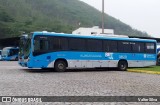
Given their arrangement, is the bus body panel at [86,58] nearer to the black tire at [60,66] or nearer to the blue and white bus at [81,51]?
the blue and white bus at [81,51]

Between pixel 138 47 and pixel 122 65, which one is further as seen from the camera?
pixel 138 47

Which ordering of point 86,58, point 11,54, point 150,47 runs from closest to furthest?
1. point 86,58
2. point 150,47
3. point 11,54

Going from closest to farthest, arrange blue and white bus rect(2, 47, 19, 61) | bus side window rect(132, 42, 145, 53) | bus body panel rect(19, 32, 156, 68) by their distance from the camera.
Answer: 1. bus body panel rect(19, 32, 156, 68)
2. bus side window rect(132, 42, 145, 53)
3. blue and white bus rect(2, 47, 19, 61)

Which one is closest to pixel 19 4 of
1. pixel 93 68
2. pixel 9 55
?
pixel 9 55

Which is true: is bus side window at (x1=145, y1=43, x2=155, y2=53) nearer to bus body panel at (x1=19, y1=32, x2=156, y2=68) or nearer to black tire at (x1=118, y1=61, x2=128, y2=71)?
bus body panel at (x1=19, y1=32, x2=156, y2=68)

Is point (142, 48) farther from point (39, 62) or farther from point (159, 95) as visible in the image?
point (159, 95)

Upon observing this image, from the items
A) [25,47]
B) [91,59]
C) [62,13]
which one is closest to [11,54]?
[91,59]

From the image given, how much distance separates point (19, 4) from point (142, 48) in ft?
410

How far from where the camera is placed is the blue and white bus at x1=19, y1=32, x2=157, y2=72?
2311 centimetres

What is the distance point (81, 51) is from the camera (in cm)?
2503

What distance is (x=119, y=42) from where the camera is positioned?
27297 millimetres

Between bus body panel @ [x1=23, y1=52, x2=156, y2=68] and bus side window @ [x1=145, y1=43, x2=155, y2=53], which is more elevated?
bus side window @ [x1=145, y1=43, x2=155, y2=53]

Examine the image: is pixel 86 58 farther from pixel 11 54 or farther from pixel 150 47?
pixel 11 54

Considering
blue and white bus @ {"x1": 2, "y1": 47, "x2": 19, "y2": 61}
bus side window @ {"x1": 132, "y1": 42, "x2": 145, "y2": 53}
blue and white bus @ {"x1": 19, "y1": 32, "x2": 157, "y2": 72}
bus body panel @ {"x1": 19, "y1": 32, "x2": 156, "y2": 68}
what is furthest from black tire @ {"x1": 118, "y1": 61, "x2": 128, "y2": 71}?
blue and white bus @ {"x1": 2, "y1": 47, "x2": 19, "y2": 61}
